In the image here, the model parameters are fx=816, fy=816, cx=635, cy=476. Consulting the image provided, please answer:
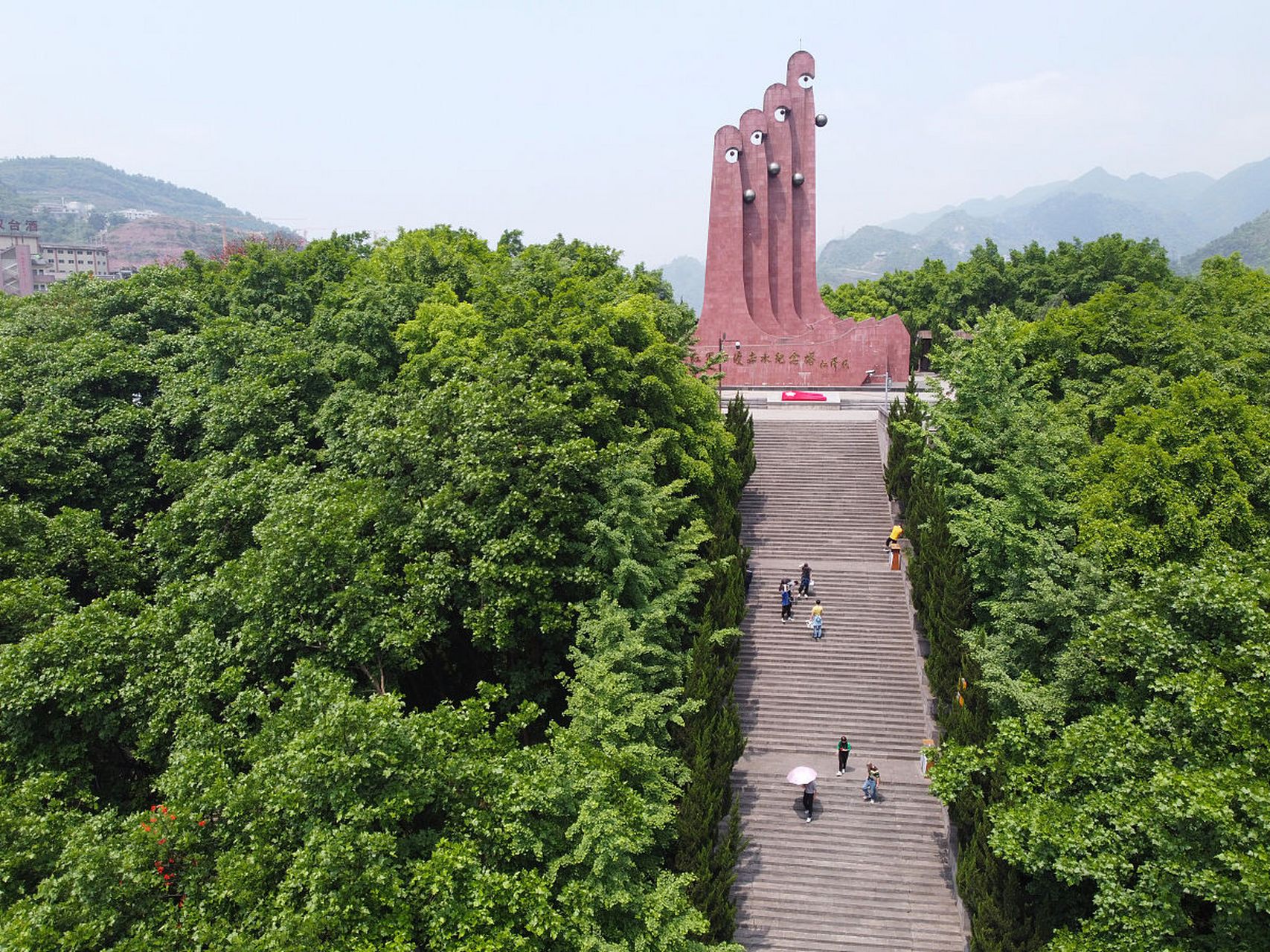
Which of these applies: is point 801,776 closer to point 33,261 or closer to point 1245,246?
point 33,261

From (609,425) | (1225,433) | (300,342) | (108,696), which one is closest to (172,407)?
(300,342)

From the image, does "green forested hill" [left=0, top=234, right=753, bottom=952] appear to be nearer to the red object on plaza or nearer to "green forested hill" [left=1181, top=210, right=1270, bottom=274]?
the red object on plaza

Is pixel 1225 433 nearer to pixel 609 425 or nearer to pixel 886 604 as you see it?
pixel 886 604

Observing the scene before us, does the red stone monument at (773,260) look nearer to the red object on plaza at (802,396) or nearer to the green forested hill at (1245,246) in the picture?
the red object on plaza at (802,396)

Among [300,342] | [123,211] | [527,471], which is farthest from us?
[123,211]

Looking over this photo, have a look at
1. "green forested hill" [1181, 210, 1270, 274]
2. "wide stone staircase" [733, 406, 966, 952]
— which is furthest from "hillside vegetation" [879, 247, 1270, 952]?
"green forested hill" [1181, 210, 1270, 274]

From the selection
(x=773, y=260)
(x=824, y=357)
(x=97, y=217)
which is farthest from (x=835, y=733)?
(x=97, y=217)

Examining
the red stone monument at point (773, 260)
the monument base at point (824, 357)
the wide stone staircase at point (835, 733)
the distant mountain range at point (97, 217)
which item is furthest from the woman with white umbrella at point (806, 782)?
the distant mountain range at point (97, 217)
